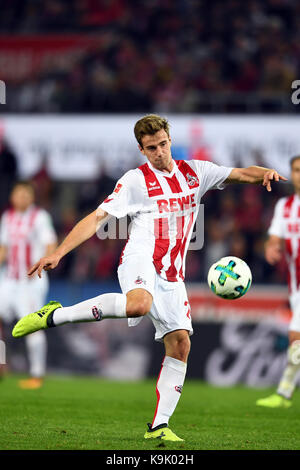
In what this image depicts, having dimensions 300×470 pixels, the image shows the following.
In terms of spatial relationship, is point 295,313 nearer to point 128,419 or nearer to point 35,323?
point 128,419

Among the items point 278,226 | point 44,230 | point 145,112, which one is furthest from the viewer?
point 145,112

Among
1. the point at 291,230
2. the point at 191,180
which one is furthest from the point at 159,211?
the point at 291,230

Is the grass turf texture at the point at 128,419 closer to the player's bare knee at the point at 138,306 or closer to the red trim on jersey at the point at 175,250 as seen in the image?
the player's bare knee at the point at 138,306

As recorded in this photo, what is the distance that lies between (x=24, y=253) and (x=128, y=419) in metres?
4.72

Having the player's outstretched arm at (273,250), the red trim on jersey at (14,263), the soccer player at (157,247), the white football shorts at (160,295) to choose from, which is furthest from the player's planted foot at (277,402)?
the red trim on jersey at (14,263)

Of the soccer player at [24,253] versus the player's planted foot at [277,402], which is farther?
the soccer player at [24,253]

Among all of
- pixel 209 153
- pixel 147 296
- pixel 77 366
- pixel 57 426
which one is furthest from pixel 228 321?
pixel 147 296

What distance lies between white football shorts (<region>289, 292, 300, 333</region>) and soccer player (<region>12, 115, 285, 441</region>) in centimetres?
319

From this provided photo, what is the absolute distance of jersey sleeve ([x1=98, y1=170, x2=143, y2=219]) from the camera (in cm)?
634

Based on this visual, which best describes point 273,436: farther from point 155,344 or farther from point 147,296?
point 155,344

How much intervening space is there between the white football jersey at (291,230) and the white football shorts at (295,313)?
7 centimetres

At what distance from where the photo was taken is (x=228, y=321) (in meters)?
13.0

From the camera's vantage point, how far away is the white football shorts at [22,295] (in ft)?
39.2

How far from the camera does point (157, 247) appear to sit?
6410 millimetres
